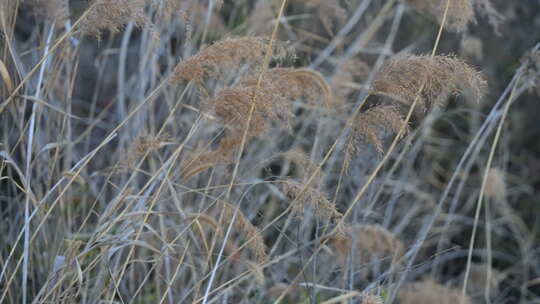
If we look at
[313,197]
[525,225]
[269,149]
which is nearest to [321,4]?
[269,149]

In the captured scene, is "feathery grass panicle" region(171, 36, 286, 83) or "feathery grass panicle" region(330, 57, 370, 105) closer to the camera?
"feathery grass panicle" region(171, 36, 286, 83)

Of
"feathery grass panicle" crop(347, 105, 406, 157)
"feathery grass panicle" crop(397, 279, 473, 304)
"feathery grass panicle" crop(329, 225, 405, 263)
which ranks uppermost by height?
"feathery grass panicle" crop(347, 105, 406, 157)

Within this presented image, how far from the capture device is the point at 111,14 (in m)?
1.59

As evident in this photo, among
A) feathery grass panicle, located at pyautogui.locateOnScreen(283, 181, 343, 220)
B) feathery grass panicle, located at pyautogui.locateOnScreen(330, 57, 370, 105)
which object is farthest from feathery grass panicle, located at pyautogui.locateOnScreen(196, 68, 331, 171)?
feathery grass panicle, located at pyautogui.locateOnScreen(330, 57, 370, 105)

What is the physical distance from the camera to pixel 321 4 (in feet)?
7.88

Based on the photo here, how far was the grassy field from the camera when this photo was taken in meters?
1.63

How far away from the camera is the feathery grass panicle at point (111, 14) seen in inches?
62.6

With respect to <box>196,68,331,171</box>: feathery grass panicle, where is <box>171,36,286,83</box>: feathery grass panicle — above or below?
above

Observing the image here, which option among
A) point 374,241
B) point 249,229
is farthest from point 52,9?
point 374,241

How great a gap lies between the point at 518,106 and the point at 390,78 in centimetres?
263

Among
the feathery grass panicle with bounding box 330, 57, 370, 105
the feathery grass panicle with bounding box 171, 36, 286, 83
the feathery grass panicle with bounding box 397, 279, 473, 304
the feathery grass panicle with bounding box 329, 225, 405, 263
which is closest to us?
the feathery grass panicle with bounding box 171, 36, 286, 83

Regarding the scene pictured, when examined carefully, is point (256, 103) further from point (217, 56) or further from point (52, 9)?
point (52, 9)

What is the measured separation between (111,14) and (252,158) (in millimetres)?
1081

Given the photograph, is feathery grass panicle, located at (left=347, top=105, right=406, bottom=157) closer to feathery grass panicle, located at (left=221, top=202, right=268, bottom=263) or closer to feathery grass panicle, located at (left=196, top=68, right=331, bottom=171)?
feathery grass panicle, located at (left=196, top=68, right=331, bottom=171)
